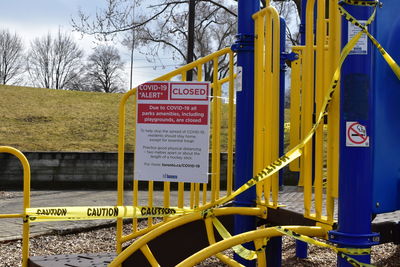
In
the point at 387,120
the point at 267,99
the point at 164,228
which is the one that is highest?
the point at 267,99

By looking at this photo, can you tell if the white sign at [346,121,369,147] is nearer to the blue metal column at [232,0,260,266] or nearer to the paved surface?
the paved surface

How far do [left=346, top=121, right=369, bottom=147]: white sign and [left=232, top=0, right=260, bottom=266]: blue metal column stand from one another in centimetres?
140

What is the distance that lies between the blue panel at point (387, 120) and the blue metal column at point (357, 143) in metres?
0.23

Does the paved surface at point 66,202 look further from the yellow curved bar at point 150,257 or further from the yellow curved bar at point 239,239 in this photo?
the yellow curved bar at point 150,257

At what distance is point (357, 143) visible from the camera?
2.11 metres

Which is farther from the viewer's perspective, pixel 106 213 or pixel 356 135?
pixel 106 213

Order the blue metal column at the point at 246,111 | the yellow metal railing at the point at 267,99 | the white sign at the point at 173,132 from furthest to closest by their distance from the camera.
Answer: the blue metal column at the point at 246,111 → the white sign at the point at 173,132 → the yellow metal railing at the point at 267,99

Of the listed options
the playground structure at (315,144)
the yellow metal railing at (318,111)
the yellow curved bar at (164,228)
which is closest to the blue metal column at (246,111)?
the playground structure at (315,144)

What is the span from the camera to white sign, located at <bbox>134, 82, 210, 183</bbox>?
3.40 metres

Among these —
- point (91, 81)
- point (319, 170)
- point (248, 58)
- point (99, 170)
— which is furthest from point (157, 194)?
point (91, 81)

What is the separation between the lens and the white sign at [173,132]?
11.2ft

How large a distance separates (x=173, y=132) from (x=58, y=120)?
14476 millimetres

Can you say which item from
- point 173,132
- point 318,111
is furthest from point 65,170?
point 318,111

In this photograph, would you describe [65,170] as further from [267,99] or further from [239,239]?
[239,239]
